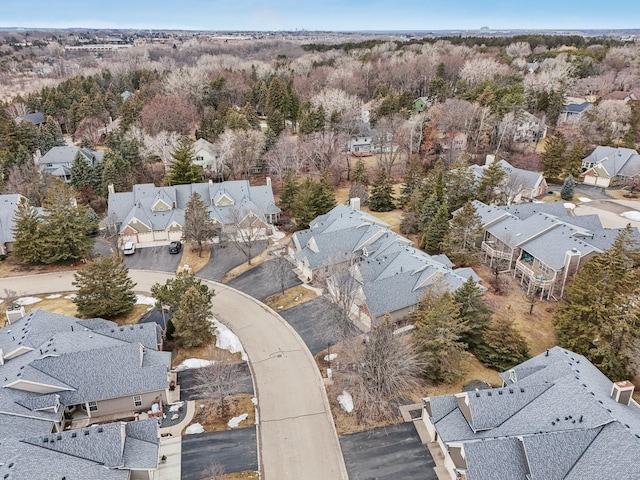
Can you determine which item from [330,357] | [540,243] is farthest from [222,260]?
[540,243]

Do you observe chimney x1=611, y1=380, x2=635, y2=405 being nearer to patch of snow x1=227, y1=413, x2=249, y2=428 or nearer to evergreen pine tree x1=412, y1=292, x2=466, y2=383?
evergreen pine tree x1=412, y1=292, x2=466, y2=383

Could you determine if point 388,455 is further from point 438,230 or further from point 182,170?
point 182,170

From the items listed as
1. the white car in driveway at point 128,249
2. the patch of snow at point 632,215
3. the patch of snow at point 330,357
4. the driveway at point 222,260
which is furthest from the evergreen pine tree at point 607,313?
the white car in driveway at point 128,249

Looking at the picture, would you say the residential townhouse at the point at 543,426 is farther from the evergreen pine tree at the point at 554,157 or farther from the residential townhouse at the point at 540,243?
the evergreen pine tree at the point at 554,157

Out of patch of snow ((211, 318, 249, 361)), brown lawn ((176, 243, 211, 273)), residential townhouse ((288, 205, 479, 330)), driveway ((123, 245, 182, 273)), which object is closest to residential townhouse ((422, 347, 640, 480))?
residential townhouse ((288, 205, 479, 330))

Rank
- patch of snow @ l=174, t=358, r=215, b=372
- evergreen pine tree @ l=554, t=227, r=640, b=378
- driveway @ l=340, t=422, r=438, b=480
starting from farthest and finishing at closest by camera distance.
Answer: patch of snow @ l=174, t=358, r=215, b=372, evergreen pine tree @ l=554, t=227, r=640, b=378, driveway @ l=340, t=422, r=438, b=480

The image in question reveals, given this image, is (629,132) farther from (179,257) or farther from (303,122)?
(179,257)
